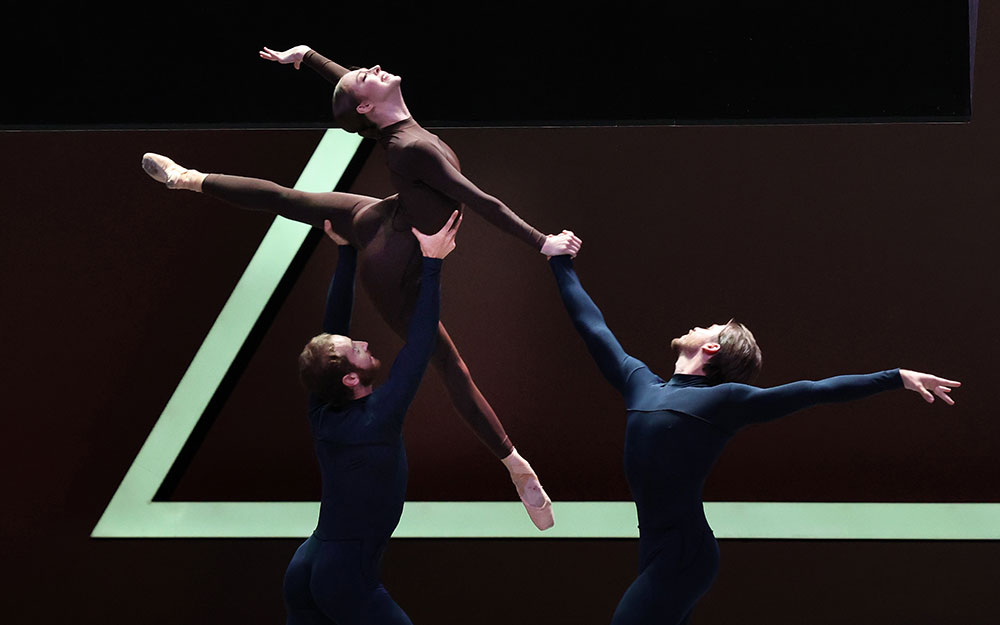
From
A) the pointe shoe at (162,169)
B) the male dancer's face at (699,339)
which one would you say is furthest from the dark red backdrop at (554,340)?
the male dancer's face at (699,339)

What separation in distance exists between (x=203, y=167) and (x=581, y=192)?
60.9 inches

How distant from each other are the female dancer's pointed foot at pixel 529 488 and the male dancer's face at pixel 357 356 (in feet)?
2.43

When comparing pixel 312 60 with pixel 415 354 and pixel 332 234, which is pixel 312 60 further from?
pixel 415 354

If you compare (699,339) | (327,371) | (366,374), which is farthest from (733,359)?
(327,371)

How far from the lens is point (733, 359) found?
3.52 metres

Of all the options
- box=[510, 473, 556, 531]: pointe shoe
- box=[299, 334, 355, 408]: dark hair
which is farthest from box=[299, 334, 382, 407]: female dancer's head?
box=[510, 473, 556, 531]: pointe shoe

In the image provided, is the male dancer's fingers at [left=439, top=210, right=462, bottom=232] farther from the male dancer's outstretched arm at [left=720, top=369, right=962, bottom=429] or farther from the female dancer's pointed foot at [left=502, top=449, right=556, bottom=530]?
the male dancer's outstretched arm at [left=720, top=369, right=962, bottom=429]

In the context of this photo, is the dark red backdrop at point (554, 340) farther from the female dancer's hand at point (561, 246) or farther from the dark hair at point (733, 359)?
the dark hair at point (733, 359)

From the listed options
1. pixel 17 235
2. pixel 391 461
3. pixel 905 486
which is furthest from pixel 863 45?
pixel 17 235

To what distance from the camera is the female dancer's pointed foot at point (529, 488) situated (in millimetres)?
4113

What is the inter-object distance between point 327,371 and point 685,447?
106 cm

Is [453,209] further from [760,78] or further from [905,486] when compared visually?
[905,486]

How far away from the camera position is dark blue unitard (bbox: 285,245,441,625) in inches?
136

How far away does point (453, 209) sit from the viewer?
151 inches
